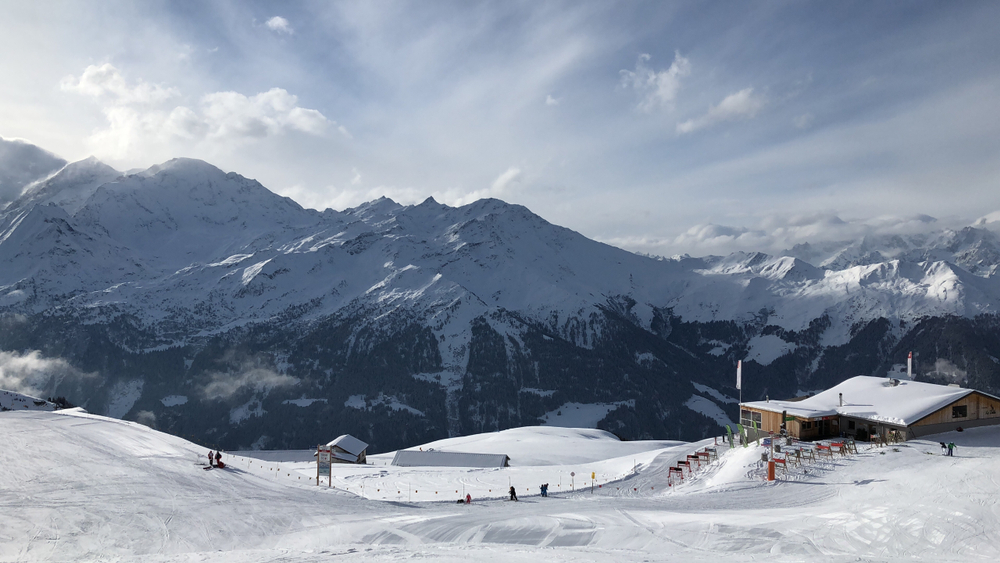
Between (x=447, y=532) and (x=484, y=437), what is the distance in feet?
254

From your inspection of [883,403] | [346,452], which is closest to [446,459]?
[346,452]

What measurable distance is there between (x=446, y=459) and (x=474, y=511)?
48710 mm

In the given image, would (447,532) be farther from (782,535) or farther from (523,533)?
(782,535)

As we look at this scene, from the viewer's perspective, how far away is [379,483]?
172 ft

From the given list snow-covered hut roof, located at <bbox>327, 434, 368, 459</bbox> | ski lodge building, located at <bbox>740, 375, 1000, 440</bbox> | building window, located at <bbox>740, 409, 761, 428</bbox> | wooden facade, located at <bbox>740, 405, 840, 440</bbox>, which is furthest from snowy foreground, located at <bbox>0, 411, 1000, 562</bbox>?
snow-covered hut roof, located at <bbox>327, 434, 368, 459</bbox>

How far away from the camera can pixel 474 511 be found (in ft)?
116

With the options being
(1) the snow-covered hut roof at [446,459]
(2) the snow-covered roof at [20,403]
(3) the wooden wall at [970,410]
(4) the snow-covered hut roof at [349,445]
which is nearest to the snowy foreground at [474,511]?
(3) the wooden wall at [970,410]

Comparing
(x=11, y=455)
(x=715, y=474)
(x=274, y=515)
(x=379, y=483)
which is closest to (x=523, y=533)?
(x=274, y=515)

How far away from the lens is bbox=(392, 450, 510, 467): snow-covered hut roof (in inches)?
2977

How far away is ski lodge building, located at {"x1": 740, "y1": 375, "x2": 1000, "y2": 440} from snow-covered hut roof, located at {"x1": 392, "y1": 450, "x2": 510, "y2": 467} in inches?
1374

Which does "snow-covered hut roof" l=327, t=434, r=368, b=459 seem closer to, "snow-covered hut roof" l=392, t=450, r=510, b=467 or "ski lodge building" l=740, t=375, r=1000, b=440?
"snow-covered hut roof" l=392, t=450, r=510, b=467

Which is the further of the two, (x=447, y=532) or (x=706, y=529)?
(x=447, y=532)

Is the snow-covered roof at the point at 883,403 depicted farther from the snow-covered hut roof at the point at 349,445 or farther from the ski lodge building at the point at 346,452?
the snow-covered hut roof at the point at 349,445

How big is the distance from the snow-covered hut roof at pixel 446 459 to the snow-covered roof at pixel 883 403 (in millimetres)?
35098
